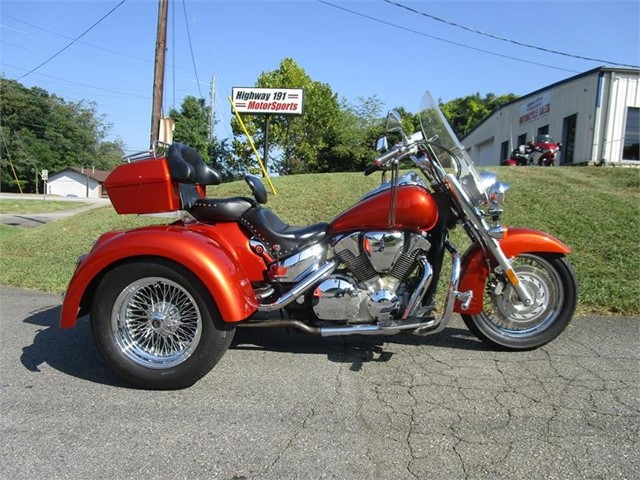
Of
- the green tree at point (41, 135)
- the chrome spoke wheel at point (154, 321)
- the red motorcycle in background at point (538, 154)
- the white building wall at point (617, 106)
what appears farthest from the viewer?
the green tree at point (41, 135)

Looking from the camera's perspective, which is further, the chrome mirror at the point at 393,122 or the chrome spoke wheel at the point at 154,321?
the chrome mirror at the point at 393,122

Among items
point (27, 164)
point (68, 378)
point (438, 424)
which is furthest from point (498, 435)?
point (27, 164)

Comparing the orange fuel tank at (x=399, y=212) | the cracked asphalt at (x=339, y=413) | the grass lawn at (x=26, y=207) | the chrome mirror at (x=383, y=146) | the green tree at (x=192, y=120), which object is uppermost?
the green tree at (x=192, y=120)

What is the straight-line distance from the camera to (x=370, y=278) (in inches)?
142

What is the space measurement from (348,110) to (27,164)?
4000 centimetres

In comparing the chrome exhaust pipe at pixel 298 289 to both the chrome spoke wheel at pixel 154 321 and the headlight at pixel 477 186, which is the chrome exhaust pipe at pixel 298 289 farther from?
the headlight at pixel 477 186

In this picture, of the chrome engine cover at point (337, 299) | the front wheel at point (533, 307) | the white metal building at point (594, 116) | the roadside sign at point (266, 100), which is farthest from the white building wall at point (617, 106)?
the chrome engine cover at point (337, 299)

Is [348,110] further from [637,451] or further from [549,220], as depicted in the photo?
[637,451]

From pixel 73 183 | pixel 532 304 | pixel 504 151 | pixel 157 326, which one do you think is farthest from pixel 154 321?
pixel 73 183

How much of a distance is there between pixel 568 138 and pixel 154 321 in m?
20.6

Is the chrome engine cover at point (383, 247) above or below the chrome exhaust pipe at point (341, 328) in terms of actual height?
above

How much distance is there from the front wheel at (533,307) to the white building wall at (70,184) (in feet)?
231

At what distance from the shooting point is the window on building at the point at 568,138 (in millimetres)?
19688

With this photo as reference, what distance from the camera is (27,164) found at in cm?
6050
